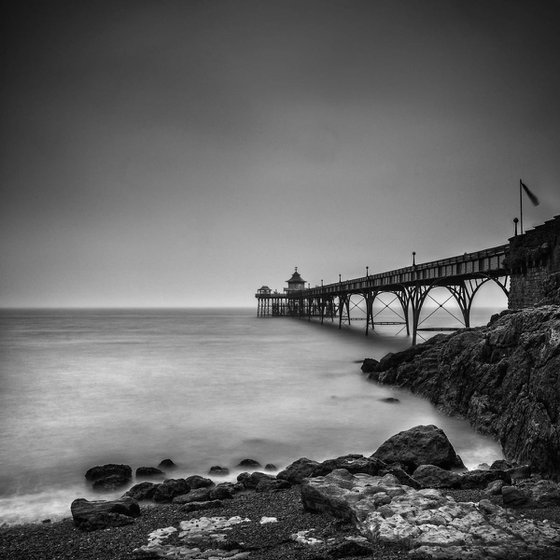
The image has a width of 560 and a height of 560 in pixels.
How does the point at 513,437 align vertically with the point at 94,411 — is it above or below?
above

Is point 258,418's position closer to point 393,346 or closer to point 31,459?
point 31,459

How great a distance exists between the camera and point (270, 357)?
95.2 feet

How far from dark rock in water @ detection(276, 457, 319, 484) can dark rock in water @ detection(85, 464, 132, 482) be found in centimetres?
311

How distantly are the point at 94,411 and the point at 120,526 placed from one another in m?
10.2

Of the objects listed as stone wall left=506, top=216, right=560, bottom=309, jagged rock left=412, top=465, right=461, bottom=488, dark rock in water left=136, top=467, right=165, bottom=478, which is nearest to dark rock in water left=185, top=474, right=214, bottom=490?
dark rock in water left=136, top=467, right=165, bottom=478

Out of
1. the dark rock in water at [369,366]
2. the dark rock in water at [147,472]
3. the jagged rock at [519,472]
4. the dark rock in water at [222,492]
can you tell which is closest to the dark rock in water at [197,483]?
the dark rock in water at [222,492]

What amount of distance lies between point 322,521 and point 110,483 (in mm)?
4729

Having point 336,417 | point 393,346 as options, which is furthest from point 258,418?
point 393,346

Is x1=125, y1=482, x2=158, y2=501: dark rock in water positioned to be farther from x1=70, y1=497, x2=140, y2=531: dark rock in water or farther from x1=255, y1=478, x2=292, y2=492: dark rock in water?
x1=255, y1=478, x2=292, y2=492: dark rock in water

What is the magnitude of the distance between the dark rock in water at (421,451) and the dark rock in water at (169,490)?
3605mm

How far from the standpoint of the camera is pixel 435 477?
7035 mm

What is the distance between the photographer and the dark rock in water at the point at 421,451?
8062mm

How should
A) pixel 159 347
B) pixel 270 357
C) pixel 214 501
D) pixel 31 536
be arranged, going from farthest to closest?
1. pixel 159 347
2. pixel 270 357
3. pixel 214 501
4. pixel 31 536

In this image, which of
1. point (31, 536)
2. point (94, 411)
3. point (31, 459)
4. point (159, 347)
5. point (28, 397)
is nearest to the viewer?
point (31, 536)
